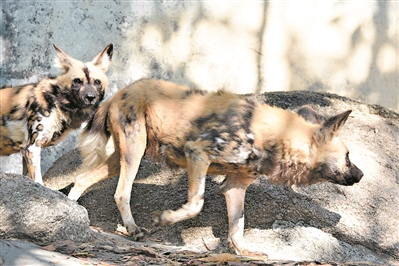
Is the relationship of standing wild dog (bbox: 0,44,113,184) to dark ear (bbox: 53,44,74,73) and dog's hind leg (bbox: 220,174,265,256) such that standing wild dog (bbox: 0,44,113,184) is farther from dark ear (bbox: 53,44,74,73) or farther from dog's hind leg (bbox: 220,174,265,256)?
dog's hind leg (bbox: 220,174,265,256)

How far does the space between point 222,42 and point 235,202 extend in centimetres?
312

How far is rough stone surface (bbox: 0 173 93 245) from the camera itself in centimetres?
348

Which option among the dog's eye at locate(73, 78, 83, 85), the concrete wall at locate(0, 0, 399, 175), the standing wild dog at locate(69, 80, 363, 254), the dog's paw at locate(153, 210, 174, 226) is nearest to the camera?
the dog's paw at locate(153, 210, 174, 226)

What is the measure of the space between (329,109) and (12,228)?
365 cm

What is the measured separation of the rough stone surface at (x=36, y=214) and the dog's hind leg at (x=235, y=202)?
1159 mm

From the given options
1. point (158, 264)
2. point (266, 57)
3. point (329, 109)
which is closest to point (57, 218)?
point (158, 264)

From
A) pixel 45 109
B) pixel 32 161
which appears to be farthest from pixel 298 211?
pixel 45 109

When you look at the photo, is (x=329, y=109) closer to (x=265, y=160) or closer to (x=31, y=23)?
(x=265, y=160)

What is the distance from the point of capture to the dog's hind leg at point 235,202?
14.9 feet

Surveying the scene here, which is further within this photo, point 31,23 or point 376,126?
point 31,23

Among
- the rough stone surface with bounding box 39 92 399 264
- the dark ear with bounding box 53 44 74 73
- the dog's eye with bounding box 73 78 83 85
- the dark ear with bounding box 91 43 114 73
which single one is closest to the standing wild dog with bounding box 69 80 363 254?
the rough stone surface with bounding box 39 92 399 264

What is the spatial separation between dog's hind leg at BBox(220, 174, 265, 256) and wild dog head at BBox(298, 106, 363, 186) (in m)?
0.53

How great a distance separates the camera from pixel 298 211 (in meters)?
4.90

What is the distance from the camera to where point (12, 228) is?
3453mm
